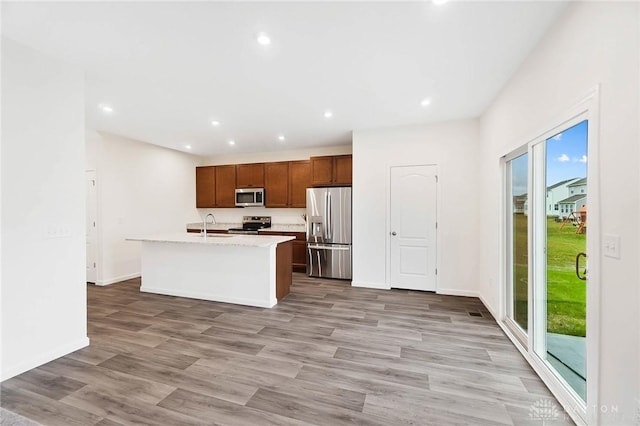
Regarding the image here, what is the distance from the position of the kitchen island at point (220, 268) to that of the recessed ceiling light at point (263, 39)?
7.52 feet

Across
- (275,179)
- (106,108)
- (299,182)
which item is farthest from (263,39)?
(275,179)

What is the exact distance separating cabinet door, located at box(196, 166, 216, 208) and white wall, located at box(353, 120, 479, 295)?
3.90 meters

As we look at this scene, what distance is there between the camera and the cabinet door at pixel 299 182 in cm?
591

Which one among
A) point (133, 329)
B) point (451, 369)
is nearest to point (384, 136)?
point (451, 369)

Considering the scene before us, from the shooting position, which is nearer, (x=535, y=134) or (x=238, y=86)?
(x=535, y=134)

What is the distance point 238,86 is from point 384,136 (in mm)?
2518

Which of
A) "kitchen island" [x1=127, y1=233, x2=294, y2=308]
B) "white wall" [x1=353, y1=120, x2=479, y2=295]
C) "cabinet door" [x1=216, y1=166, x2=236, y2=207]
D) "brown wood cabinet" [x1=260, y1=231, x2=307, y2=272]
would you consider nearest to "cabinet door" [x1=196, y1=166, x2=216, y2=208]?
"cabinet door" [x1=216, y1=166, x2=236, y2=207]

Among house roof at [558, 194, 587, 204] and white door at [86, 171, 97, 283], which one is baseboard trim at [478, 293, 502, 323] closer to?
house roof at [558, 194, 587, 204]

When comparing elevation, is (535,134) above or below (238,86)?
below

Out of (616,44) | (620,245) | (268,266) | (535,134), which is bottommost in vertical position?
(268,266)

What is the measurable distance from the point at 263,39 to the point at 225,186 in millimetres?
4972

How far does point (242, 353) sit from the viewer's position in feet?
8.21

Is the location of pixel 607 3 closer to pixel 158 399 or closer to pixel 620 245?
pixel 620 245

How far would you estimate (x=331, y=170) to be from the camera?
5320mm
